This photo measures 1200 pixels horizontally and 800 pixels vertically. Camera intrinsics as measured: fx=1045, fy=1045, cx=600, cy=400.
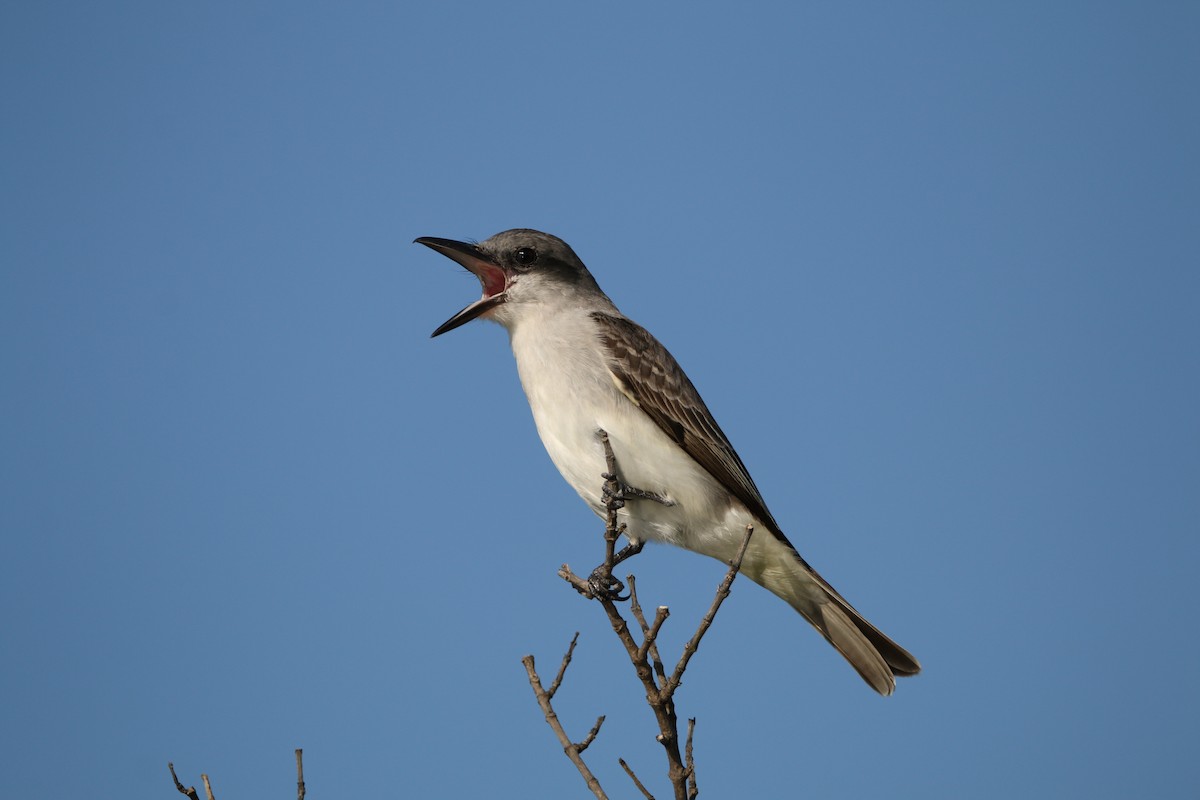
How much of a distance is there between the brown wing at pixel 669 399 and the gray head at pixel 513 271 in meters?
0.42

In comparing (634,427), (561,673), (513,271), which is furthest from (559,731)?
(513,271)

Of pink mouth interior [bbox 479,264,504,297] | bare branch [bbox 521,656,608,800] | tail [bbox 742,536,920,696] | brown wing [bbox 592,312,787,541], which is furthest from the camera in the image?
pink mouth interior [bbox 479,264,504,297]

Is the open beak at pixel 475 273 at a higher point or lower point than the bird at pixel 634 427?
higher

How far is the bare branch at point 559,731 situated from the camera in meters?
4.46

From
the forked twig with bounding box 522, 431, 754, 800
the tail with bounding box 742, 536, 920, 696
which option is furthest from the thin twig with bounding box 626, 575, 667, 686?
the tail with bounding box 742, 536, 920, 696

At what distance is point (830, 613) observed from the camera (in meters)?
7.07

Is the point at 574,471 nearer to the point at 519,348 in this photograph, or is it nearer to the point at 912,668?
the point at 519,348

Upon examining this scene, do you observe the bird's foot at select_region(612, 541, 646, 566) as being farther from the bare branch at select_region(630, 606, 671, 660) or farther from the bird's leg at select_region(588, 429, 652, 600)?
the bare branch at select_region(630, 606, 671, 660)

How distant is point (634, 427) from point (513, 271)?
1.60m

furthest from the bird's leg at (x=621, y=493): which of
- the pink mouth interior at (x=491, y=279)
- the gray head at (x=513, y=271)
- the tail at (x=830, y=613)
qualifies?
the pink mouth interior at (x=491, y=279)

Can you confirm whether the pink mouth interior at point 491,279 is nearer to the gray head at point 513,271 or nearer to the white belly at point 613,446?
the gray head at point 513,271

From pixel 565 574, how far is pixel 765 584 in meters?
1.90

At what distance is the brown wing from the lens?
6.71 meters

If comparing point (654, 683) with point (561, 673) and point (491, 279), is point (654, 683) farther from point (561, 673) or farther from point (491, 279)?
point (491, 279)
